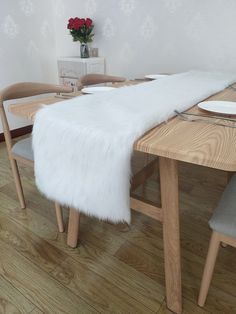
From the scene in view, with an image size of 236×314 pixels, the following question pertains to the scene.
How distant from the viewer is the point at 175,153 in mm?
572

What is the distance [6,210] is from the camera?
4.91 feet

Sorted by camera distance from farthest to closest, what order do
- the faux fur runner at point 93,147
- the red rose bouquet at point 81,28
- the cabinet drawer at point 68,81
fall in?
the cabinet drawer at point 68,81, the red rose bouquet at point 81,28, the faux fur runner at point 93,147

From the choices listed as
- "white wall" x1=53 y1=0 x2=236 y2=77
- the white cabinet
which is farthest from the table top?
the white cabinet

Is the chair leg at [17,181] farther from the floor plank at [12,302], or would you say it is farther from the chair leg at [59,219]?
the floor plank at [12,302]

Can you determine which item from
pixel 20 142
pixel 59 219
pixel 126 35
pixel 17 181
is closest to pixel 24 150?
pixel 20 142

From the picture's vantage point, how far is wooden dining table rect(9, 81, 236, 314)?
0.56 metres

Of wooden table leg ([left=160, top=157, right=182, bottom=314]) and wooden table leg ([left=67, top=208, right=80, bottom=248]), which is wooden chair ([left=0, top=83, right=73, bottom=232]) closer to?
wooden table leg ([left=67, top=208, right=80, bottom=248])

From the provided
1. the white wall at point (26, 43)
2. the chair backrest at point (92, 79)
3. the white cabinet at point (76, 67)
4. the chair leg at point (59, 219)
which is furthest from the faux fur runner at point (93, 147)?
the white wall at point (26, 43)

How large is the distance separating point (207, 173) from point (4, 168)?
1611 millimetres

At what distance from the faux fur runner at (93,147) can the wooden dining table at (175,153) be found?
1.9 inches

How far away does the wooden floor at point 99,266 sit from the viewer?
965 mm

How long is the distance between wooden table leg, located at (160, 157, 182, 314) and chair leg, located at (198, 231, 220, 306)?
0.09 meters

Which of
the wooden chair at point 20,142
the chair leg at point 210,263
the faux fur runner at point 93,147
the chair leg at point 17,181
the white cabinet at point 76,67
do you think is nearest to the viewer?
the faux fur runner at point 93,147

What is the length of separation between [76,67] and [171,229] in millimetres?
2138
